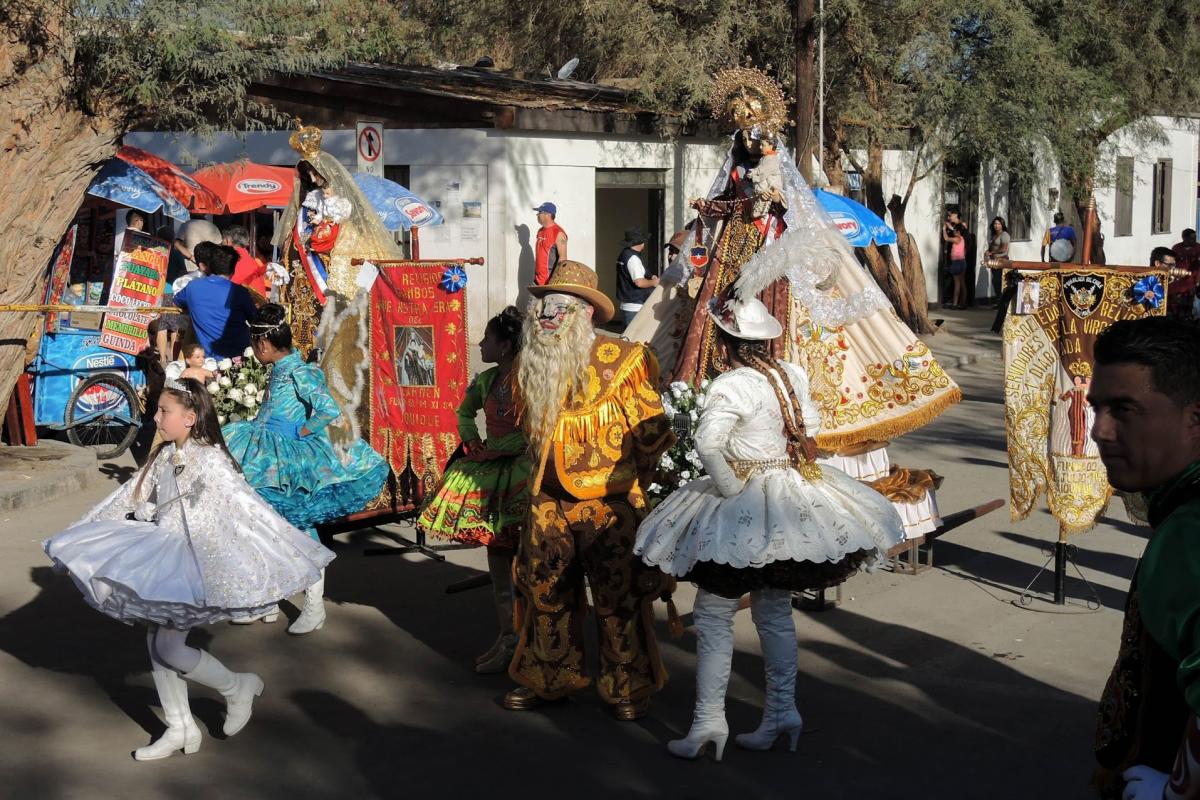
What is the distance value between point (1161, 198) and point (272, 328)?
35.1 metres

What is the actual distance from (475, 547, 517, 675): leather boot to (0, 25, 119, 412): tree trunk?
6.05 metres

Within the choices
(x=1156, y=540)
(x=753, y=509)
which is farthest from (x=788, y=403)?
(x=1156, y=540)

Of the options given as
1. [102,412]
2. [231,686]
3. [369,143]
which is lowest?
[231,686]

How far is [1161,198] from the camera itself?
122 ft

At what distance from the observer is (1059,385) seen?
7453 mm

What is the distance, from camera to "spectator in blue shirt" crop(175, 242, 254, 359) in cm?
1035

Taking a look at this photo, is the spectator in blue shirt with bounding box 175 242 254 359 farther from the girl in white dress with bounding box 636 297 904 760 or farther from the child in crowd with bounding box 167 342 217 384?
the girl in white dress with bounding box 636 297 904 760

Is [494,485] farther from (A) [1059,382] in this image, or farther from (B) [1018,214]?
(B) [1018,214]

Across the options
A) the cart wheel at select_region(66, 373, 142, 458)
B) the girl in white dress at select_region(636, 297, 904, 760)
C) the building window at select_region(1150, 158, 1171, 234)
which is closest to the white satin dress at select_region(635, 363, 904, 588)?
the girl in white dress at select_region(636, 297, 904, 760)

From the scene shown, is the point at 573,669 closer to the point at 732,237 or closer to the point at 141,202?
the point at 732,237

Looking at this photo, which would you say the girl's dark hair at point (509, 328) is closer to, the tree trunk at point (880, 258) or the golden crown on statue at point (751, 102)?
the golden crown on statue at point (751, 102)

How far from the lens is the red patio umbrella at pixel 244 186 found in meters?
16.1

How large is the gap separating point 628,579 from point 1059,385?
2.98 meters

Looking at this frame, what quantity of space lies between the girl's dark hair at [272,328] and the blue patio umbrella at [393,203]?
776 centimetres
